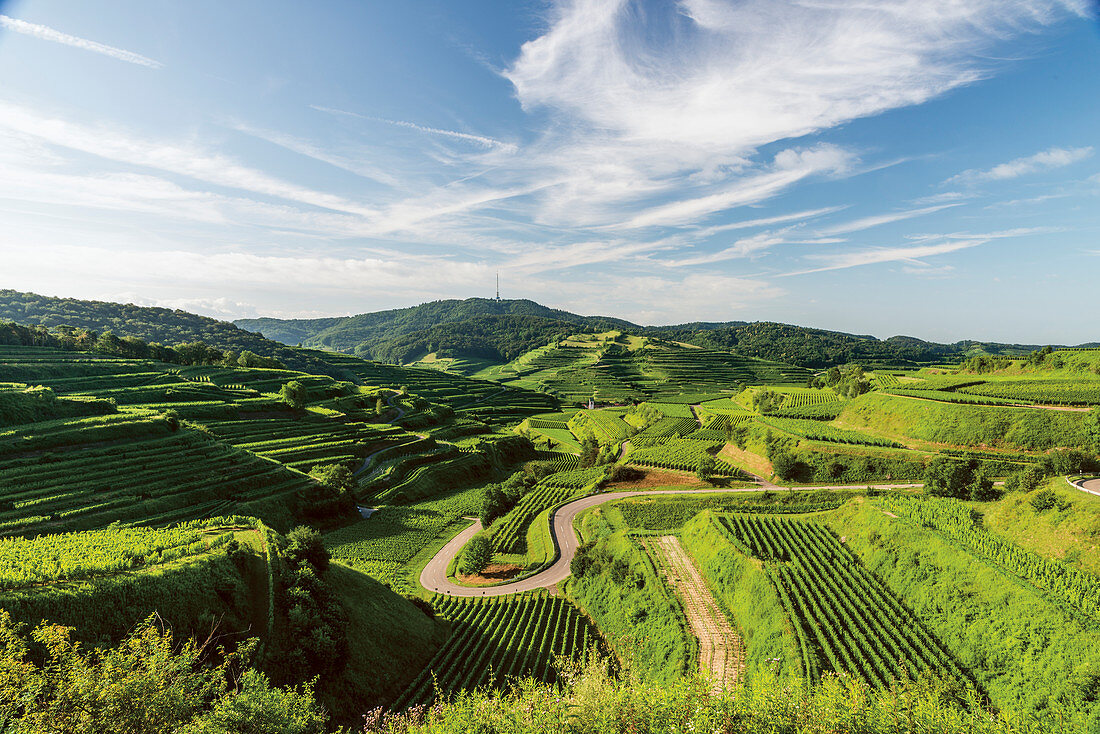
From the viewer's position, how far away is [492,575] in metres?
47.9

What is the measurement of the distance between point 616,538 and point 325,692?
3297 centimetres

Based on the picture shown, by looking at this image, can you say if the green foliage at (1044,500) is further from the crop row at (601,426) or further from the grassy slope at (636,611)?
the crop row at (601,426)

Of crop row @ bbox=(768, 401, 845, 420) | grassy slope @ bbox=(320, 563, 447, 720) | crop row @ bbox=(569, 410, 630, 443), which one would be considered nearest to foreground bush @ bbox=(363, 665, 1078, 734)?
grassy slope @ bbox=(320, 563, 447, 720)

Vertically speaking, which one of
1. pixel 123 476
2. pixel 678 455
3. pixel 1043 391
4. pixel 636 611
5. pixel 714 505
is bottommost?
pixel 636 611

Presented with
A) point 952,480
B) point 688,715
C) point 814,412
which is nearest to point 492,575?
point 688,715

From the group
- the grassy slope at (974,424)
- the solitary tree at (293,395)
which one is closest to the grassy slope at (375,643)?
the solitary tree at (293,395)

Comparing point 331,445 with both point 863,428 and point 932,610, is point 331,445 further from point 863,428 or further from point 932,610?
point 863,428

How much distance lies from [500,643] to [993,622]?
37.1 metres

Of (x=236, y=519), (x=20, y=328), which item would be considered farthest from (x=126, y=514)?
(x=20, y=328)

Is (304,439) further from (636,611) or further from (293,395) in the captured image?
(636,611)

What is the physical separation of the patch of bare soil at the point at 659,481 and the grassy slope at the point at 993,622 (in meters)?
27.0

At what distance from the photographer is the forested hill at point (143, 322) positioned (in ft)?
488

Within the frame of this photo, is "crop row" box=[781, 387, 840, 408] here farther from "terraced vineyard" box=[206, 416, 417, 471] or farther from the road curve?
"terraced vineyard" box=[206, 416, 417, 471]

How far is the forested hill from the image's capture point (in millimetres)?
148875
